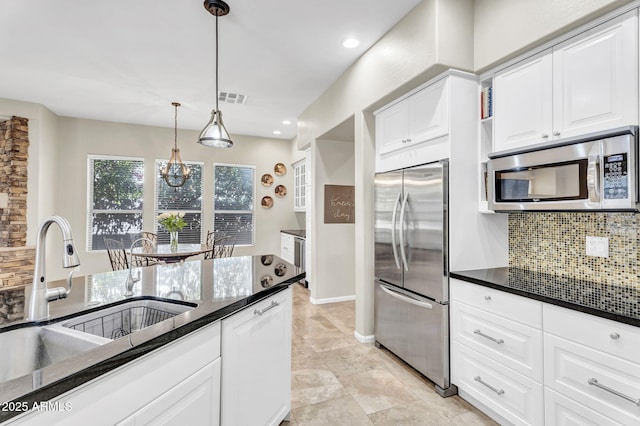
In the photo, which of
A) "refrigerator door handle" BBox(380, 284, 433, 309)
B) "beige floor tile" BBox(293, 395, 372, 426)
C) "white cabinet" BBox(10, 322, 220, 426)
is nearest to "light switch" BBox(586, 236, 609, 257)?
"refrigerator door handle" BBox(380, 284, 433, 309)

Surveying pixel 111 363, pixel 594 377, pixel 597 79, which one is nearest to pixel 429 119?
pixel 597 79

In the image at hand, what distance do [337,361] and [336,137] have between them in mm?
2884

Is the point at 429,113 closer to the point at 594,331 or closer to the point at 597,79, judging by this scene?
the point at 597,79

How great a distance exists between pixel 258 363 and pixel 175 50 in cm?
307

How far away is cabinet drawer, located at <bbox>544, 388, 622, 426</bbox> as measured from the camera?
150 cm

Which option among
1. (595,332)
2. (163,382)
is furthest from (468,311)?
(163,382)

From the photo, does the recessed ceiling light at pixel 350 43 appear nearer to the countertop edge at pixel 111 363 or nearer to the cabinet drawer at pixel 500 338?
the cabinet drawer at pixel 500 338

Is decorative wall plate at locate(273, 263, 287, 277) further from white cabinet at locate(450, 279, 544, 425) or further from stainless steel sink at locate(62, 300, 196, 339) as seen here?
white cabinet at locate(450, 279, 544, 425)

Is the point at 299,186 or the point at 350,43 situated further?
the point at 299,186

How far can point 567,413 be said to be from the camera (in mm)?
1632

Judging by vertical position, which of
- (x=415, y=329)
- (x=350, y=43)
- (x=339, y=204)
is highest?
(x=350, y=43)

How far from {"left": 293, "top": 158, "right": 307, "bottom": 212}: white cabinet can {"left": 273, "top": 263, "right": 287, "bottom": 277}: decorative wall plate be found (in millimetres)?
3924

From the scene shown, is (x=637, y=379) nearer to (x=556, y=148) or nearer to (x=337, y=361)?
(x=556, y=148)

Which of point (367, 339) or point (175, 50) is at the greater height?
point (175, 50)
